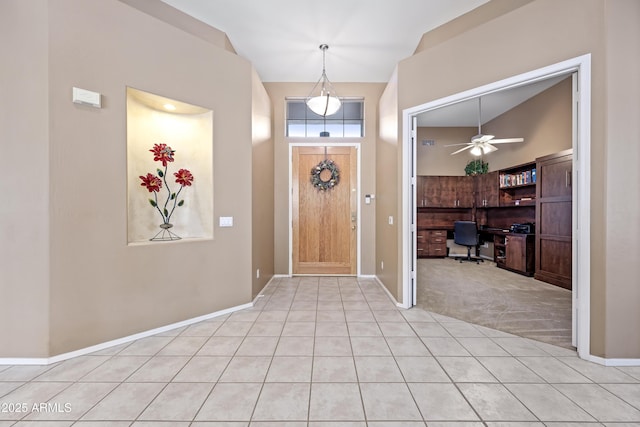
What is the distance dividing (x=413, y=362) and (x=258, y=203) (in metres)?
2.73

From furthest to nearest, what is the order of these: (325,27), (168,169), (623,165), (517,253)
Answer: (517,253) < (325,27) < (168,169) < (623,165)

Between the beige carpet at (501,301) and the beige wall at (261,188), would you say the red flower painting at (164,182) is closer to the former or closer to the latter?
the beige wall at (261,188)

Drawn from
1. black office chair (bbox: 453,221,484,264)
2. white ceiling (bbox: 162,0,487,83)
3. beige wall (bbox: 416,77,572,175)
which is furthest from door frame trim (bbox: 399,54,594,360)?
black office chair (bbox: 453,221,484,264)

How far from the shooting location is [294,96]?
188 inches

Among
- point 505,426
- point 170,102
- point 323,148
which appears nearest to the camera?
point 505,426

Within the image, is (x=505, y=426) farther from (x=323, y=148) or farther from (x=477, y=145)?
(x=477, y=145)

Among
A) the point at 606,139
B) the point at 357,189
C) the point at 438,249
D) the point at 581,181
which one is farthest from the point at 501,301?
the point at 438,249

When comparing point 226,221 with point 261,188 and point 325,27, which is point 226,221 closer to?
point 261,188

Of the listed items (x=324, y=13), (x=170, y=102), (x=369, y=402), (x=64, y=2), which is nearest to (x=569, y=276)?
(x=369, y=402)

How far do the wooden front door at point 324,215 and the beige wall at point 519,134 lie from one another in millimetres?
3168

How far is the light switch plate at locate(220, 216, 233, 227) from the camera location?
3.08 meters

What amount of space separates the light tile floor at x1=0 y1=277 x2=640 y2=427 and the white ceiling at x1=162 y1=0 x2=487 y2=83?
3.66m

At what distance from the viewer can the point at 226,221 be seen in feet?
10.2

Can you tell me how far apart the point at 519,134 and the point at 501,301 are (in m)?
4.03
